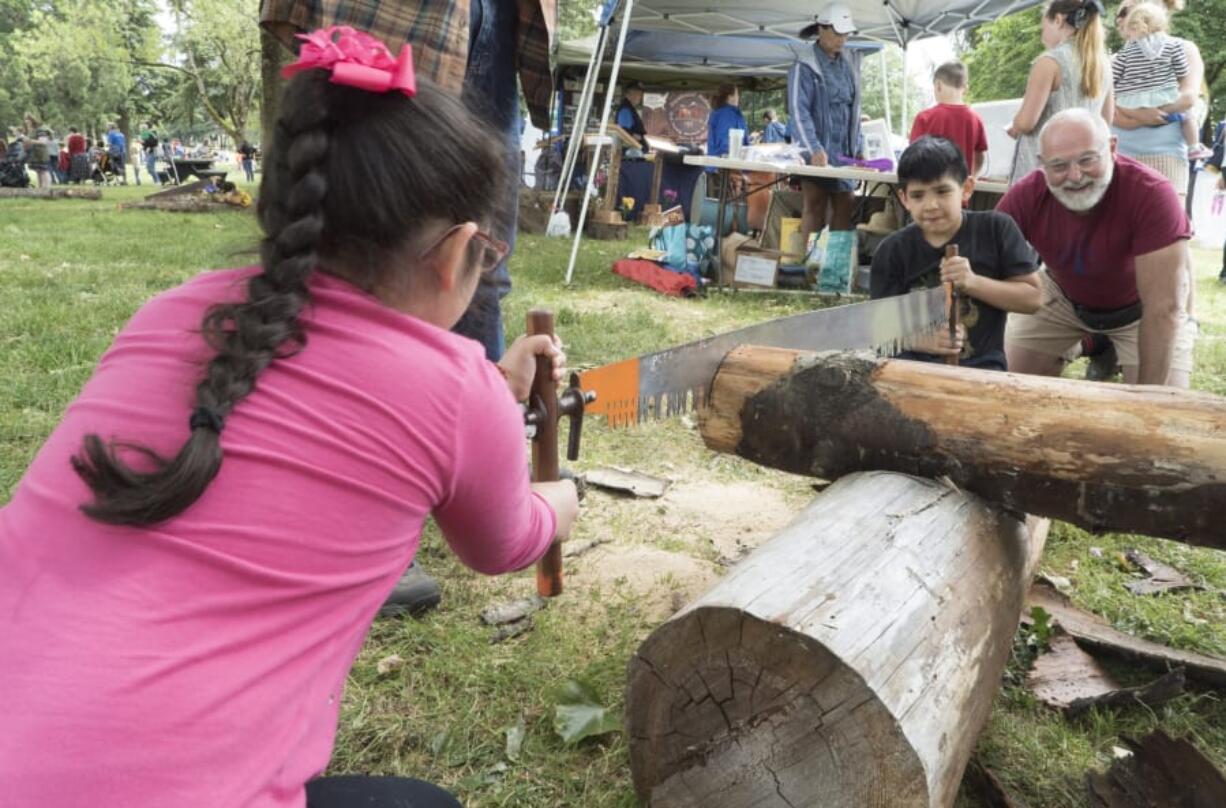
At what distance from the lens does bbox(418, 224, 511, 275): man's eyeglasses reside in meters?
1.22

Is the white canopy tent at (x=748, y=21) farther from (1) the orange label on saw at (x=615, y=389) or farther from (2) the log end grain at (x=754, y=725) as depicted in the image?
(2) the log end grain at (x=754, y=725)

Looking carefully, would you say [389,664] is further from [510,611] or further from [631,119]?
[631,119]

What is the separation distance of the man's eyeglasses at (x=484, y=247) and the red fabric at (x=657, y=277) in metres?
6.53

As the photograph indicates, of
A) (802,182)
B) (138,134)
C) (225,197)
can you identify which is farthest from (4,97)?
(802,182)

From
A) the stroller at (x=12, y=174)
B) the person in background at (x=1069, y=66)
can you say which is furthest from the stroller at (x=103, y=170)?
the person in background at (x=1069, y=66)

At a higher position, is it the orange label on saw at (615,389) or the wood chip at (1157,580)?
the orange label on saw at (615,389)

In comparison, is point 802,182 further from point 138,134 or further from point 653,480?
point 138,134

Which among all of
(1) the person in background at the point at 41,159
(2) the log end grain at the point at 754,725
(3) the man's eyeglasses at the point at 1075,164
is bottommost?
(2) the log end grain at the point at 754,725

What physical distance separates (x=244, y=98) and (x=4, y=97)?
21.1 meters

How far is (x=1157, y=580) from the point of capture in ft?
10.4

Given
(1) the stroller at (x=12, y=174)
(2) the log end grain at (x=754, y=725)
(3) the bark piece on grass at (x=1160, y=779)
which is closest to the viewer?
(2) the log end grain at (x=754, y=725)

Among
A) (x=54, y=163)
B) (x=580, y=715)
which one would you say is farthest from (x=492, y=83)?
(x=54, y=163)

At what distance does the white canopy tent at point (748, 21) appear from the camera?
1055 centimetres

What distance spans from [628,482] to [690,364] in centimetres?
122
